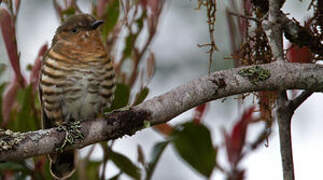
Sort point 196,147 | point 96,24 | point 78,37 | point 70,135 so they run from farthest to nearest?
point 78,37 → point 96,24 → point 196,147 → point 70,135

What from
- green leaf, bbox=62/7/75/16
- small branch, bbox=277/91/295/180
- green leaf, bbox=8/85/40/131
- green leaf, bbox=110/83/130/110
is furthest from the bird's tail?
small branch, bbox=277/91/295/180

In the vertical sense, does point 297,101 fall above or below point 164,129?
above

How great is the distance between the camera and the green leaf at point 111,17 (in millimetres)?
1952

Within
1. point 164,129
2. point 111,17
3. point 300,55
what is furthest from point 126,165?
point 300,55

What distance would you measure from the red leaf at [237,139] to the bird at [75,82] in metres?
0.57

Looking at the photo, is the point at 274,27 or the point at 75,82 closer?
the point at 274,27

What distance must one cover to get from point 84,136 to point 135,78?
47cm

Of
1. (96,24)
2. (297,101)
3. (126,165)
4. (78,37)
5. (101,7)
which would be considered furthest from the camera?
(78,37)

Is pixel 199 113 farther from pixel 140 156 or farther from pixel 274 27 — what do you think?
pixel 274 27

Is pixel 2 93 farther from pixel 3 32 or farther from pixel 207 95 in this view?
pixel 207 95

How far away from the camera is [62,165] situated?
2111 millimetres

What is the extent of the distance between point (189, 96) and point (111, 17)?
0.61m

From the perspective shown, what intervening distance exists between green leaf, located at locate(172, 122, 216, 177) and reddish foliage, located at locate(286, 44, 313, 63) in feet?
1.08

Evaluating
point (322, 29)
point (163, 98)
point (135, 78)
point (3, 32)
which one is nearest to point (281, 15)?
point (322, 29)
